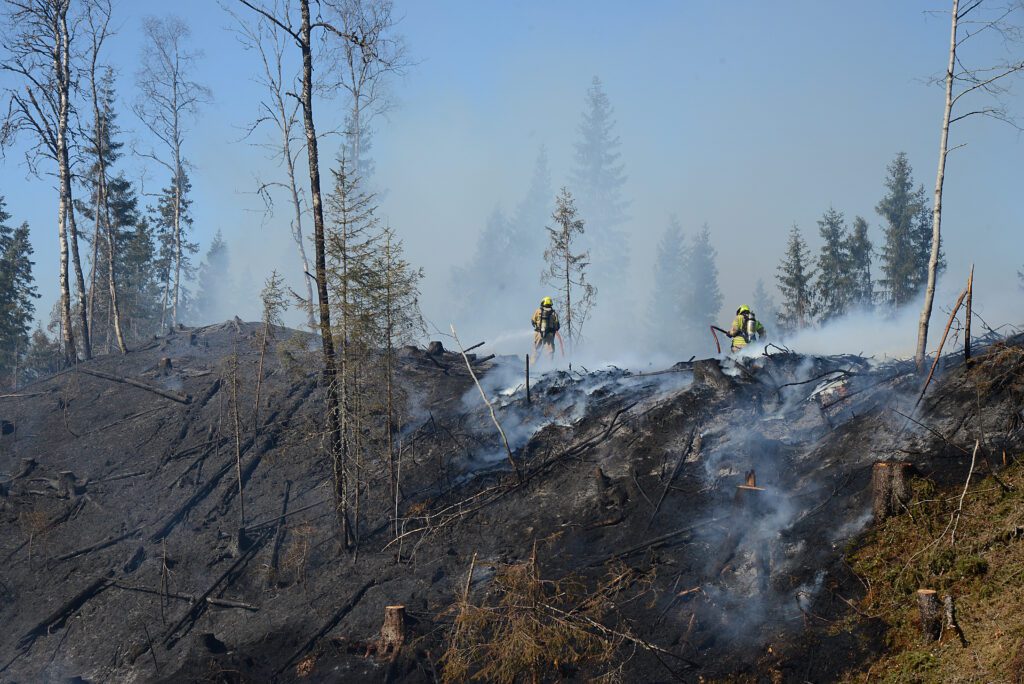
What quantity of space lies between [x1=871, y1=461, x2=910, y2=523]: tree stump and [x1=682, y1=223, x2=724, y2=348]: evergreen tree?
47037 millimetres

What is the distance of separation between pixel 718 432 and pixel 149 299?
174ft

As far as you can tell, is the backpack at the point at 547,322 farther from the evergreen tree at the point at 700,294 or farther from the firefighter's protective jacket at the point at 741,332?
the evergreen tree at the point at 700,294

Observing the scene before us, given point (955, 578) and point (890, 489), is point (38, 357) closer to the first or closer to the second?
point (890, 489)

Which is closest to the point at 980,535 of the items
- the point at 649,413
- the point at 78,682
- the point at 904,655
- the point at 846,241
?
the point at 904,655

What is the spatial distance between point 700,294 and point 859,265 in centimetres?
1717

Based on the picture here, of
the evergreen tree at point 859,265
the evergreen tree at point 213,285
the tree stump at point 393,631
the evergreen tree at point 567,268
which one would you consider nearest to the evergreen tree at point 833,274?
the evergreen tree at point 859,265

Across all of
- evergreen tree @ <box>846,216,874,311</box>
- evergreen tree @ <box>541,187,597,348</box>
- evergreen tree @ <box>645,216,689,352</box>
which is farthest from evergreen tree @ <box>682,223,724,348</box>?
evergreen tree @ <box>541,187,597,348</box>

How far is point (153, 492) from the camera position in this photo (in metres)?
17.9

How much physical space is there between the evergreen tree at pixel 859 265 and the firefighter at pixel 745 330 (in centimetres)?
2780

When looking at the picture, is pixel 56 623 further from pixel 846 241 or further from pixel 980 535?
pixel 846 241

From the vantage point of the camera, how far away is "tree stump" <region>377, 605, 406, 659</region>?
469 inches

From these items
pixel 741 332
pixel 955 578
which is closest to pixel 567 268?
pixel 741 332

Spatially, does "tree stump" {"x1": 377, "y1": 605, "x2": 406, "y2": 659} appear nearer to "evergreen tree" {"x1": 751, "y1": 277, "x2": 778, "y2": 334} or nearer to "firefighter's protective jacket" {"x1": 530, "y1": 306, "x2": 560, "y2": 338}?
"firefighter's protective jacket" {"x1": 530, "y1": 306, "x2": 560, "y2": 338}

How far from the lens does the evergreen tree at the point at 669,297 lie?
192 feet
